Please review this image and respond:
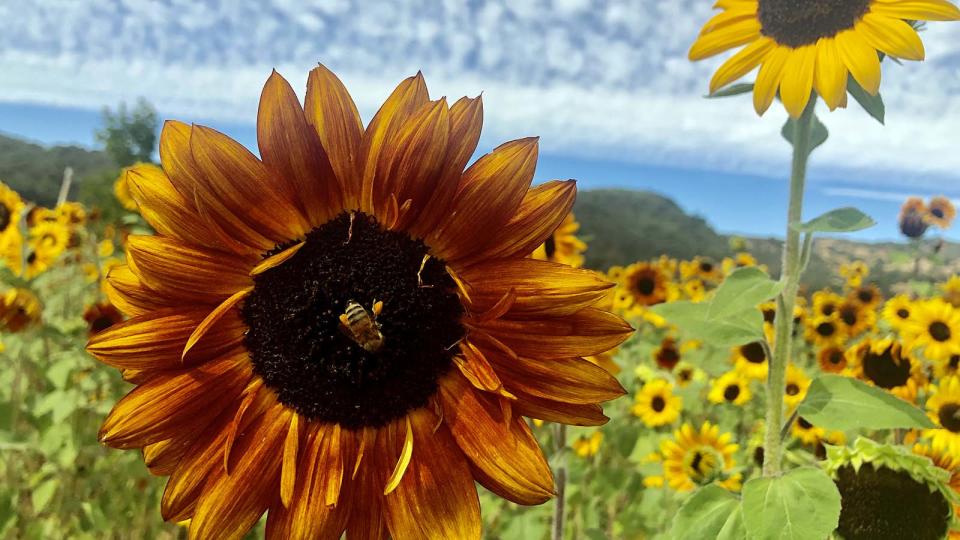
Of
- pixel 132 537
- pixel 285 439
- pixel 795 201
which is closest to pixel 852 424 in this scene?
pixel 795 201

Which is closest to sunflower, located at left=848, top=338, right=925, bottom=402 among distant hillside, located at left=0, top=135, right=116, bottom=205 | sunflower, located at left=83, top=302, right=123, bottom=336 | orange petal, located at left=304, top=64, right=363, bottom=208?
orange petal, located at left=304, top=64, right=363, bottom=208

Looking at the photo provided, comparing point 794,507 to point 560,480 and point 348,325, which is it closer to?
point 348,325

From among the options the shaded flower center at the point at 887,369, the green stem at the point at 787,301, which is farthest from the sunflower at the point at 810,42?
the shaded flower center at the point at 887,369

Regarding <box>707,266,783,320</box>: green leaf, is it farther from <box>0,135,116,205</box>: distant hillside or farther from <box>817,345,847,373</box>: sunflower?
<box>0,135,116,205</box>: distant hillside

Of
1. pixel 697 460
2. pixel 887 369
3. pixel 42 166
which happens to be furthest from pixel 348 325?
pixel 42 166

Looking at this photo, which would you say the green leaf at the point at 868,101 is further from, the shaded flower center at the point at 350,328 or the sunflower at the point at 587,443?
the sunflower at the point at 587,443

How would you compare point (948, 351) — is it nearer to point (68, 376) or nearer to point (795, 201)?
point (795, 201)
